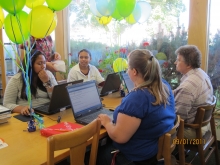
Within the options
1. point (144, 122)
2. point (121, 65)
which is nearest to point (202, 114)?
point (144, 122)

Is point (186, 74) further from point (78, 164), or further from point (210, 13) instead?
point (78, 164)

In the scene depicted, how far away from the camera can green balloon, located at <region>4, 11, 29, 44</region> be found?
172 cm

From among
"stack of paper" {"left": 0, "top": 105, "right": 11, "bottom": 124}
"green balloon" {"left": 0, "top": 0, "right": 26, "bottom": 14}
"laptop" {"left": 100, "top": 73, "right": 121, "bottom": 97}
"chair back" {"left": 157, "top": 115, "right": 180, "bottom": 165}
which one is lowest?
"chair back" {"left": 157, "top": 115, "right": 180, "bottom": 165}

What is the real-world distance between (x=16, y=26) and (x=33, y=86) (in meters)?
0.62

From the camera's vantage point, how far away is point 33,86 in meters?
2.14

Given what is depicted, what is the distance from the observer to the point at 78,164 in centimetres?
113

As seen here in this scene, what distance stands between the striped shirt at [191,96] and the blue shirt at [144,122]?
0.55 meters

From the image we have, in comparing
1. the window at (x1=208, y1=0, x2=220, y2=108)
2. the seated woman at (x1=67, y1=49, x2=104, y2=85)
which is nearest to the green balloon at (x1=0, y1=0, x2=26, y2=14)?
the seated woman at (x1=67, y1=49, x2=104, y2=85)

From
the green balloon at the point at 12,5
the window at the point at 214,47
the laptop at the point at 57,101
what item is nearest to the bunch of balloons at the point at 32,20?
the green balloon at the point at 12,5

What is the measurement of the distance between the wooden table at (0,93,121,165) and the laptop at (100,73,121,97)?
0.79 metres

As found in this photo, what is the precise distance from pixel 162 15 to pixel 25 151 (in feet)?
8.51

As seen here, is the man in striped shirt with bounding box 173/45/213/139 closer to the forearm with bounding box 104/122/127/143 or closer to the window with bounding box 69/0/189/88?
the forearm with bounding box 104/122/127/143

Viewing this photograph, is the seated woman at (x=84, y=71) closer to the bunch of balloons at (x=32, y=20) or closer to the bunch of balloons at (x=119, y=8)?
the bunch of balloons at (x=119, y=8)

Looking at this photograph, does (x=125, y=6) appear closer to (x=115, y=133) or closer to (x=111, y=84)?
(x=111, y=84)
